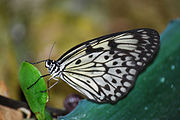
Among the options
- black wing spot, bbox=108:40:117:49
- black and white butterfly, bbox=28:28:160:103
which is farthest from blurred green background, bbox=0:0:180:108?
black wing spot, bbox=108:40:117:49

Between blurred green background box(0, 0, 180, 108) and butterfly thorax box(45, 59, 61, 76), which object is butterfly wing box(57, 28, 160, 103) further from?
blurred green background box(0, 0, 180, 108)

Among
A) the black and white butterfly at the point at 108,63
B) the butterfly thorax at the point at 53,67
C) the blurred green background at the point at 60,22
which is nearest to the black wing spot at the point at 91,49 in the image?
the black and white butterfly at the point at 108,63

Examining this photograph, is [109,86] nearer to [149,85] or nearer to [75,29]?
[149,85]

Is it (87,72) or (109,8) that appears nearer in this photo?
(87,72)

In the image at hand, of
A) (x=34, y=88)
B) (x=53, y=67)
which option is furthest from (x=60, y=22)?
(x=34, y=88)

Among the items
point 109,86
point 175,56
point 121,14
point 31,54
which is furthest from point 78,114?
point 121,14

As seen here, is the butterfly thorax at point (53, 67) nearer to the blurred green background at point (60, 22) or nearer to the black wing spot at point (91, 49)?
the black wing spot at point (91, 49)
